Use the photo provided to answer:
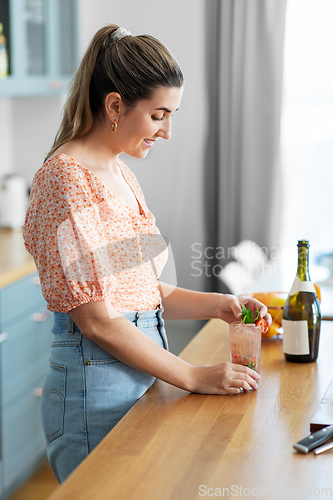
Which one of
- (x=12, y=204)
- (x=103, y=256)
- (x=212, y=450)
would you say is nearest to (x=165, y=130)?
(x=103, y=256)

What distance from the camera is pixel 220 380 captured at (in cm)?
102

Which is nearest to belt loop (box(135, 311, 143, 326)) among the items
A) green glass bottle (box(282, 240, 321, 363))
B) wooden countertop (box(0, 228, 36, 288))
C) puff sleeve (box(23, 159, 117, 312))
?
puff sleeve (box(23, 159, 117, 312))

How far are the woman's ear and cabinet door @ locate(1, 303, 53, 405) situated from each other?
130 centimetres

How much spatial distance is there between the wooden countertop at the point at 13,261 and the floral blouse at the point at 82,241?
3.58ft

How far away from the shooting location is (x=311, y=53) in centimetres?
296

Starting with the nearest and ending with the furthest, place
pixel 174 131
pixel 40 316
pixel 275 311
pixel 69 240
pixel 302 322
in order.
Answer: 1. pixel 69 240
2. pixel 302 322
3. pixel 275 311
4. pixel 40 316
5. pixel 174 131

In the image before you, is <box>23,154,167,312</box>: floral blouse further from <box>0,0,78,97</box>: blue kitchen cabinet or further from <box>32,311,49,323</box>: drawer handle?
<box>0,0,78,97</box>: blue kitchen cabinet

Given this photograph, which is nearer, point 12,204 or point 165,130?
point 165,130

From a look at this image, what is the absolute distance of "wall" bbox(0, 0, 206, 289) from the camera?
10.2ft

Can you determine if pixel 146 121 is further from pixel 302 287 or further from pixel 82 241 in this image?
pixel 302 287

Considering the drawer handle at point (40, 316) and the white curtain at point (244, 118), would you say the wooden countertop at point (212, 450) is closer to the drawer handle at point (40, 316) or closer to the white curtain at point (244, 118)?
the drawer handle at point (40, 316)

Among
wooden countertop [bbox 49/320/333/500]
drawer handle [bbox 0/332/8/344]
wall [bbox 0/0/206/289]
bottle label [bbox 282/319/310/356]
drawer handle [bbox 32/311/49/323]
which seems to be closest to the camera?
wooden countertop [bbox 49/320/333/500]

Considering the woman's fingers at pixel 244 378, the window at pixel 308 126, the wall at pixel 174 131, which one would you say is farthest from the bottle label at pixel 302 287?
the wall at pixel 174 131

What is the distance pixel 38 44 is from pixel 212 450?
102 inches
